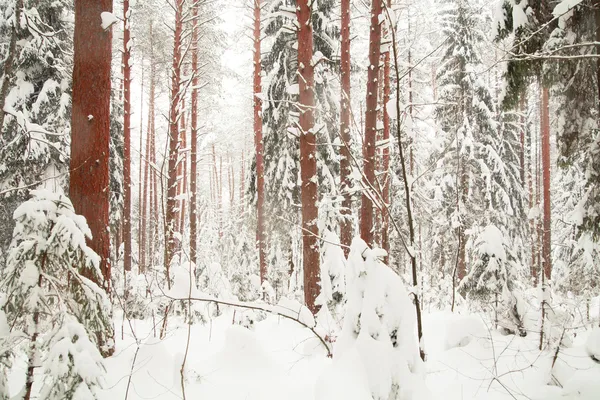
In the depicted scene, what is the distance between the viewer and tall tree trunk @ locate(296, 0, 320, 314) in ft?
19.6

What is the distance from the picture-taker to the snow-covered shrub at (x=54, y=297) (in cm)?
234

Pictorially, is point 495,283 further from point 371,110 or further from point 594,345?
point 371,110

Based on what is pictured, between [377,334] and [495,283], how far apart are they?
163 inches

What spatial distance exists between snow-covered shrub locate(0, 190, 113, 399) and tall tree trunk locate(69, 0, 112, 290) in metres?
1.55

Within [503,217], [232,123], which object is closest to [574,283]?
[503,217]

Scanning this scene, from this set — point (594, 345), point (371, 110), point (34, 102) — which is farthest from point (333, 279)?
point (34, 102)

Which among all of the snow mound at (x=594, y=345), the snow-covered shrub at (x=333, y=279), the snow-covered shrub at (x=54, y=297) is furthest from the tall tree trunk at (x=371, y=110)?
the snow-covered shrub at (x=54, y=297)

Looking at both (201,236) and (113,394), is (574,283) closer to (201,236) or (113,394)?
(113,394)

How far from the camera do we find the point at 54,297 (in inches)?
105

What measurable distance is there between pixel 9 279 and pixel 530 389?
4.52 metres

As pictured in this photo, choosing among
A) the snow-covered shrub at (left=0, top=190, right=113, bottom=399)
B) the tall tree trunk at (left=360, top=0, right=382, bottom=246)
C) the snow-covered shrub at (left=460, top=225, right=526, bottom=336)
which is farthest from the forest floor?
the tall tree trunk at (left=360, top=0, right=382, bottom=246)

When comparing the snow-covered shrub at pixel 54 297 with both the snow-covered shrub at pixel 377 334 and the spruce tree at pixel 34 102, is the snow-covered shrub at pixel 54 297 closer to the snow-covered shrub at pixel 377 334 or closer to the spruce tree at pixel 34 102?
the snow-covered shrub at pixel 377 334

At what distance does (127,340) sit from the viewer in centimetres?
557

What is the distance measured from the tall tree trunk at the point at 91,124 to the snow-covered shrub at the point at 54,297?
1.55 meters
